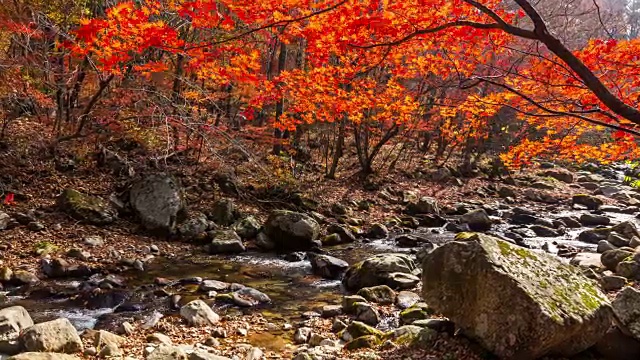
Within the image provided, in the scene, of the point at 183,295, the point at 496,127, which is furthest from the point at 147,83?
the point at 496,127

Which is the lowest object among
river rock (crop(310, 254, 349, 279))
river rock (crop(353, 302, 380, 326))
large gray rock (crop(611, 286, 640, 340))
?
river rock (crop(353, 302, 380, 326))

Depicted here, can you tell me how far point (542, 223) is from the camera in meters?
16.0

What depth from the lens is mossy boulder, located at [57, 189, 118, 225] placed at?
33.5ft

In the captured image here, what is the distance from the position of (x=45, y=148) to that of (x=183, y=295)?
677cm

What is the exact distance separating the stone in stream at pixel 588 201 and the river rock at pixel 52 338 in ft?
70.0

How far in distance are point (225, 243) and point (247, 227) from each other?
128cm

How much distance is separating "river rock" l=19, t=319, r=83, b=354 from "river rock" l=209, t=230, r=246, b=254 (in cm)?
539

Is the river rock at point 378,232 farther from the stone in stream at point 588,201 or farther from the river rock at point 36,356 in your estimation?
the stone in stream at point 588,201

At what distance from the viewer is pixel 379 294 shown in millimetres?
7805

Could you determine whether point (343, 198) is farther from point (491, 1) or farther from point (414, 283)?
point (491, 1)

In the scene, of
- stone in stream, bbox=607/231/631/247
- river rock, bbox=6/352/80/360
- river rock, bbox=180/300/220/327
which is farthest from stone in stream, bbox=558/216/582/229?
river rock, bbox=6/352/80/360

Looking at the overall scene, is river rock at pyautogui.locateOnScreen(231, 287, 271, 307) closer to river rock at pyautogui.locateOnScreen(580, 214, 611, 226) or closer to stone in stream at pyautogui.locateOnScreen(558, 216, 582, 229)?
stone in stream at pyautogui.locateOnScreen(558, 216, 582, 229)

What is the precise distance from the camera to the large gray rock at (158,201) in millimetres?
10891

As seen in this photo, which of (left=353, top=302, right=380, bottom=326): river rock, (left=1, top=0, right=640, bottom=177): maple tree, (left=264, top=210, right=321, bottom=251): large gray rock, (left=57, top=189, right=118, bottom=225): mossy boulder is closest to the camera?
(left=1, top=0, right=640, bottom=177): maple tree
